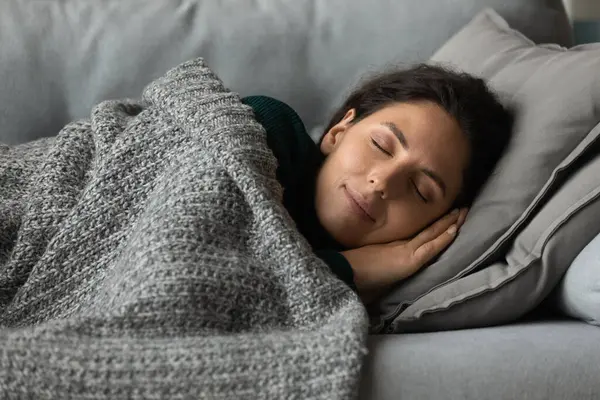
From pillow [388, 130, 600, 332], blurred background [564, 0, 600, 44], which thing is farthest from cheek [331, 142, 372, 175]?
blurred background [564, 0, 600, 44]

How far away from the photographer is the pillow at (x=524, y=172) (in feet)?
3.36

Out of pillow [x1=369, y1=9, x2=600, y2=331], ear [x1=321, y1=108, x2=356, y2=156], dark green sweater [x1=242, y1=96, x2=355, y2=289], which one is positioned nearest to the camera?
pillow [x1=369, y1=9, x2=600, y2=331]

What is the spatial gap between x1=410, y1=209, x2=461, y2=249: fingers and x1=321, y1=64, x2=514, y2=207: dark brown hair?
5 centimetres

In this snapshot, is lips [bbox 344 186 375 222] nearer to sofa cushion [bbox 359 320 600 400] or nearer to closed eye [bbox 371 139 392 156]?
closed eye [bbox 371 139 392 156]

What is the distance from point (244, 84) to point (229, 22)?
0.48ft

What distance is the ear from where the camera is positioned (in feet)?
4.09

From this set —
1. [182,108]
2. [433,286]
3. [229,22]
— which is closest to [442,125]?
[433,286]

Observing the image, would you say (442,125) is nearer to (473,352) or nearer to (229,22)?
(473,352)

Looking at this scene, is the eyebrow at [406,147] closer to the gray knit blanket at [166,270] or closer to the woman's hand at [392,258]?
the woman's hand at [392,258]

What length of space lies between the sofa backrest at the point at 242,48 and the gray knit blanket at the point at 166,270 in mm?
374

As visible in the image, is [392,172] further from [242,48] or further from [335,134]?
[242,48]

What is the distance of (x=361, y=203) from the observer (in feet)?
3.60

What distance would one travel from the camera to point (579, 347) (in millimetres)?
796

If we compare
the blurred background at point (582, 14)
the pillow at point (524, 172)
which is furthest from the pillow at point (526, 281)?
the blurred background at point (582, 14)
